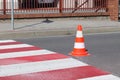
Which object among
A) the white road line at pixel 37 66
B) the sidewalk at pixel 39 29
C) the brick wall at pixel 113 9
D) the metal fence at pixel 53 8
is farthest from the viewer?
the brick wall at pixel 113 9

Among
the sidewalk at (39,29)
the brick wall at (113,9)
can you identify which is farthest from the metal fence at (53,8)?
the sidewalk at (39,29)

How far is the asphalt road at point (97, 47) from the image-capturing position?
8.68 meters

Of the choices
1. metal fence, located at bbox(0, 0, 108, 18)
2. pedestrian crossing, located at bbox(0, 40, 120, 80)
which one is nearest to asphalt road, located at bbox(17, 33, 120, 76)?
pedestrian crossing, located at bbox(0, 40, 120, 80)

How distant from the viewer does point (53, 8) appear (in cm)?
1881

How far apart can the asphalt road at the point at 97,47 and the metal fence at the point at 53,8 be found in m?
4.41

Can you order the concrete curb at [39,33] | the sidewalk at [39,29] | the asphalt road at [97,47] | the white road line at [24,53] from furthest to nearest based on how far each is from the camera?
the sidewalk at [39,29]
the concrete curb at [39,33]
the white road line at [24,53]
the asphalt road at [97,47]

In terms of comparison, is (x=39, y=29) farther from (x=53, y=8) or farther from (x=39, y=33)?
(x=53, y=8)

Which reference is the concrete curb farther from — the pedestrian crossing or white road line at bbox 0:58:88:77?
white road line at bbox 0:58:88:77

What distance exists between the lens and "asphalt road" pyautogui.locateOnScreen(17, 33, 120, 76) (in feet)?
28.5

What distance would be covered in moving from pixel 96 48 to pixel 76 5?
891 cm

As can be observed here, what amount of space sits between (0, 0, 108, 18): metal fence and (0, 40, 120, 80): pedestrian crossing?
780 centimetres

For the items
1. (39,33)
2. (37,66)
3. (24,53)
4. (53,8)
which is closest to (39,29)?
(39,33)

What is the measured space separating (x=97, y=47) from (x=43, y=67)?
347 centimetres

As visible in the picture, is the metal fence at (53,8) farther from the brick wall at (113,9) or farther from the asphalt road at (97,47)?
the asphalt road at (97,47)
